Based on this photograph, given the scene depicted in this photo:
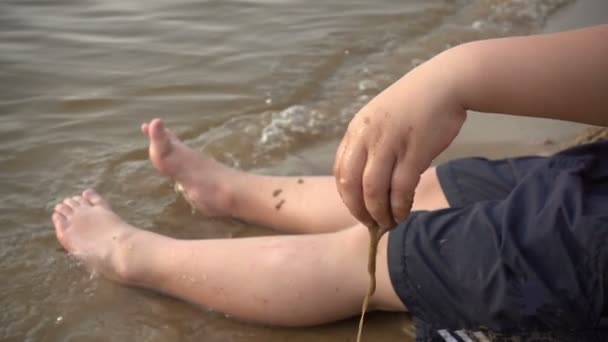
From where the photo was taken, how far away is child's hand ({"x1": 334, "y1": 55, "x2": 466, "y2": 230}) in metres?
0.94

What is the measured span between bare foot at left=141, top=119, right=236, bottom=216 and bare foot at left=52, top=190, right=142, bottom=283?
213 millimetres

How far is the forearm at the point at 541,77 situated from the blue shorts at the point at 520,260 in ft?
0.82

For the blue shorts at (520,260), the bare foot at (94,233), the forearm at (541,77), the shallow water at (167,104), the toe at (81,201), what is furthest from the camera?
the toe at (81,201)

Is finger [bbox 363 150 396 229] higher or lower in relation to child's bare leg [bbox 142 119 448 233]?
higher

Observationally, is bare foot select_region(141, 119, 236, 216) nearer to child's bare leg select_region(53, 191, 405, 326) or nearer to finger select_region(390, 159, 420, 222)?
child's bare leg select_region(53, 191, 405, 326)

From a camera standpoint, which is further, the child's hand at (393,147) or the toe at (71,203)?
the toe at (71,203)

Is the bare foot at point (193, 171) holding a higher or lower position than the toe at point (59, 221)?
higher

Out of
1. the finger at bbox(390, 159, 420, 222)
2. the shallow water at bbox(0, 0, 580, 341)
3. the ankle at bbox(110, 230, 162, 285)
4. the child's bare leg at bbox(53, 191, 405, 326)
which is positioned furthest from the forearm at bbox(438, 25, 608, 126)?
the ankle at bbox(110, 230, 162, 285)

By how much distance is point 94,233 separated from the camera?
5.72 feet

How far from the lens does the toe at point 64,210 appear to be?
1816 millimetres

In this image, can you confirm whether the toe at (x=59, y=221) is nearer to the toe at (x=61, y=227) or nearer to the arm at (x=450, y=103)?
the toe at (x=61, y=227)

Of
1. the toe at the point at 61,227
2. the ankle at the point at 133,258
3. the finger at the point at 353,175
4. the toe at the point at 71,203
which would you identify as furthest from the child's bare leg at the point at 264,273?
the finger at the point at 353,175

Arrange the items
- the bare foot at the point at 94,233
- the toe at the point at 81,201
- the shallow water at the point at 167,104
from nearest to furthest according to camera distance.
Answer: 1. the shallow water at the point at 167,104
2. the bare foot at the point at 94,233
3. the toe at the point at 81,201

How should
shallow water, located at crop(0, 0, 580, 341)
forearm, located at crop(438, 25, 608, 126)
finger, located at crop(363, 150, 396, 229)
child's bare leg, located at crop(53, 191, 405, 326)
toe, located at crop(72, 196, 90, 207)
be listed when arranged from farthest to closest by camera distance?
toe, located at crop(72, 196, 90, 207), shallow water, located at crop(0, 0, 580, 341), child's bare leg, located at crop(53, 191, 405, 326), forearm, located at crop(438, 25, 608, 126), finger, located at crop(363, 150, 396, 229)
